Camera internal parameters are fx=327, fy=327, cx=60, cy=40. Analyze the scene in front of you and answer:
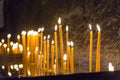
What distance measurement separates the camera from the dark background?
1.76 metres

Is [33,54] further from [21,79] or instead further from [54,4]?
[54,4]

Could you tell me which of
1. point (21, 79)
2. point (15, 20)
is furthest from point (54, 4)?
point (21, 79)

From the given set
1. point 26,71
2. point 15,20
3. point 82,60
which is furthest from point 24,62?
point 15,20

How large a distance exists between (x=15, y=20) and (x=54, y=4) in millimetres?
642

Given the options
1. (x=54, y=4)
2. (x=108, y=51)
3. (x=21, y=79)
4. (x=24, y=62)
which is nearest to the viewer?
(x=21, y=79)

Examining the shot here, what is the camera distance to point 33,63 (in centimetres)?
150

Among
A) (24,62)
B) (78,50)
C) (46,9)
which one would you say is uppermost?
(46,9)

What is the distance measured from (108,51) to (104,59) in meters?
0.05

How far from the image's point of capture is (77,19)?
2.21 meters

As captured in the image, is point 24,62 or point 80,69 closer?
point 24,62

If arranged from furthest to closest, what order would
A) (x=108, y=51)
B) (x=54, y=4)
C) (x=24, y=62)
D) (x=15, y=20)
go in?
(x=15, y=20)
(x=54, y=4)
(x=108, y=51)
(x=24, y=62)

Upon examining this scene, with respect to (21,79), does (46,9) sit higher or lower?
higher

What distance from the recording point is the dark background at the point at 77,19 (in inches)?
69.2

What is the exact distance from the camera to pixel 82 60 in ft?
6.66
